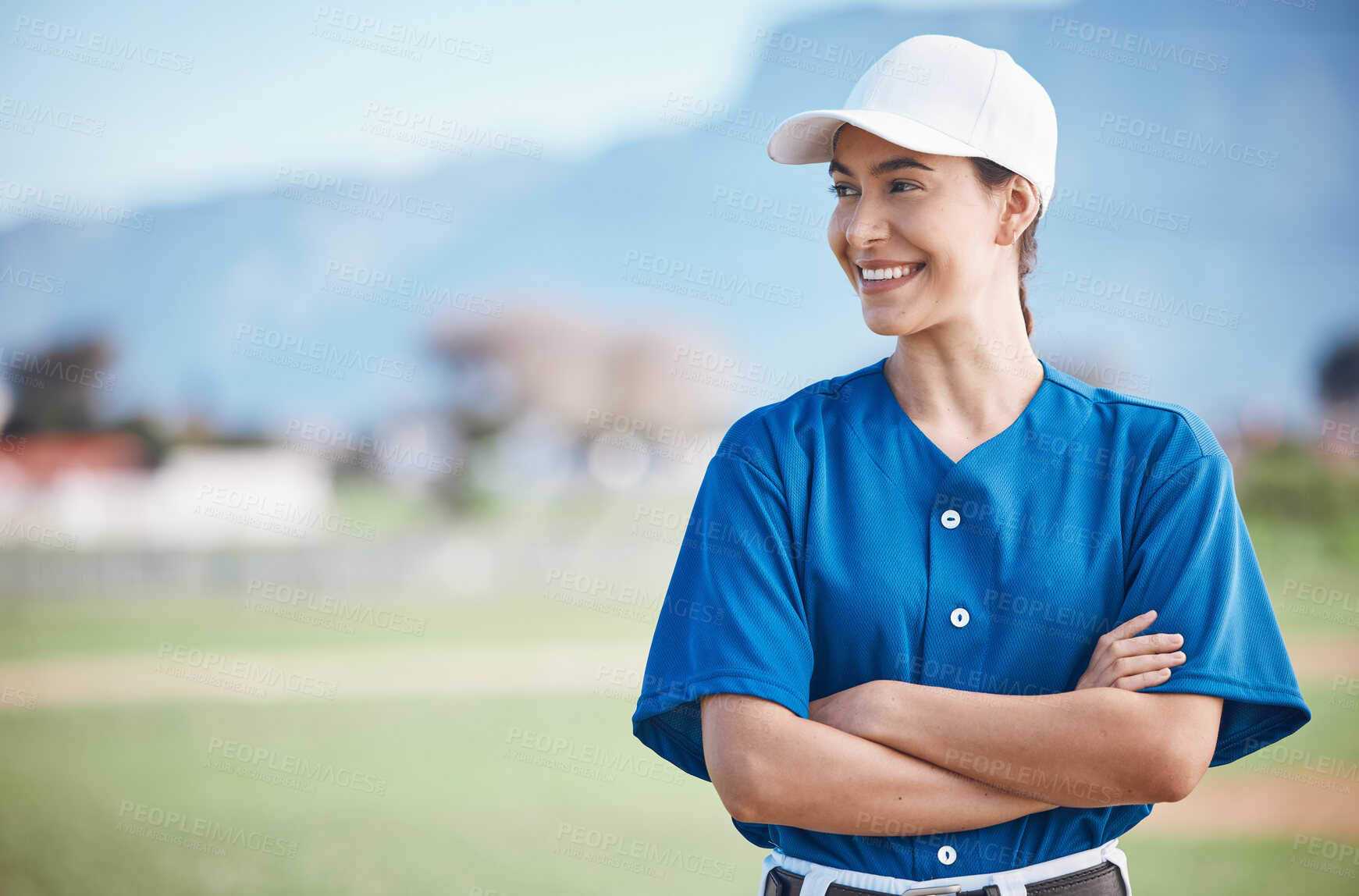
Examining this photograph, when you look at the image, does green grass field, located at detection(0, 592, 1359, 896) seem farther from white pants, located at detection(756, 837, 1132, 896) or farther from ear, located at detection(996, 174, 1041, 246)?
ear, located at detection(996, 174, 1041, 246)

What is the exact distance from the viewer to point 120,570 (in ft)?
72.7

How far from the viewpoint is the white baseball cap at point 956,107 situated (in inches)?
56.8

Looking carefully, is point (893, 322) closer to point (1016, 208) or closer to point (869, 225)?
point (869, 225)

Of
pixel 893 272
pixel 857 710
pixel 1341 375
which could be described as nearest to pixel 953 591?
pixel 857 710

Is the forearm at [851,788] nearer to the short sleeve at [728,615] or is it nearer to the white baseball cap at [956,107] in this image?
the short sleeve at [728,615]

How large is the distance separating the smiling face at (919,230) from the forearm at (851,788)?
0.54 m

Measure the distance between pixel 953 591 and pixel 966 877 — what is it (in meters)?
0.35

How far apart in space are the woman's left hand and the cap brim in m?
0.69

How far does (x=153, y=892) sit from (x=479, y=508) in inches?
1240

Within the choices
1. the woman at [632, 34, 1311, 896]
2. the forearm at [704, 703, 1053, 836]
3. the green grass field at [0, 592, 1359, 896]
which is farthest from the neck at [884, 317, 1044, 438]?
the green grass field at [0, 592, 1359, 896]

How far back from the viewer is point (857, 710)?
139cm

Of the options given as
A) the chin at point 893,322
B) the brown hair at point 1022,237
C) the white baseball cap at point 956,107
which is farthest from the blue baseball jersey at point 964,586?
the white baseball cap at point 956,107

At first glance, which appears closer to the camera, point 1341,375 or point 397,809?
point 397,809

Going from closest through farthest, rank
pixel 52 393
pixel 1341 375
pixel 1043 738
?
1. pixel 1043 738
2. pixel 1341 375
3. pixel 52 393
